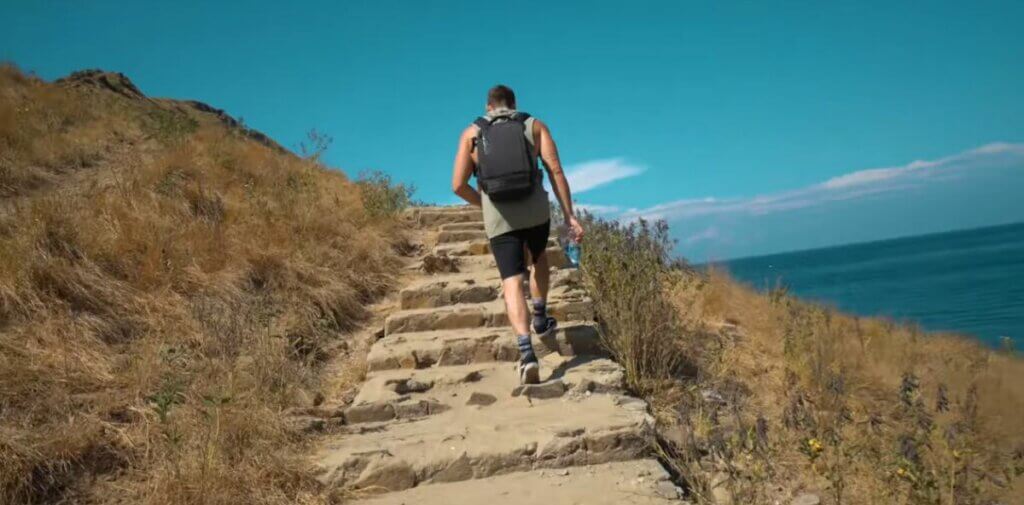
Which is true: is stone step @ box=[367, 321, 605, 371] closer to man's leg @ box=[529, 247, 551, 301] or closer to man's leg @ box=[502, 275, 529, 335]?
man's leg @ box=[529, 247, 551, 301]

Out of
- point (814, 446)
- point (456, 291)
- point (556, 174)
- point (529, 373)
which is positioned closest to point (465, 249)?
point (456, 291)

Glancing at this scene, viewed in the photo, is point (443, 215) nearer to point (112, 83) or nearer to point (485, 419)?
point (485, 419)

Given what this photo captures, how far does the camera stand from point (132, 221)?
17.3 feet

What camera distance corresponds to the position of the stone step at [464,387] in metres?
3.60

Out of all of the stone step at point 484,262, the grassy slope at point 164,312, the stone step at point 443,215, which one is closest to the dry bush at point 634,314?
the stone step at point 484,262

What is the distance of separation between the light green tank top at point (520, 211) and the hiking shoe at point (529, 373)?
2.68 feet

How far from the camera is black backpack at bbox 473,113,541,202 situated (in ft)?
12.0

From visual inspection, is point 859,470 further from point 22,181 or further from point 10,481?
point 22,181

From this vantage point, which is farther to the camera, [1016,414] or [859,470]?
[1016,414]

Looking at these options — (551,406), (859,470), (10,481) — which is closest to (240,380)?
(10,481)

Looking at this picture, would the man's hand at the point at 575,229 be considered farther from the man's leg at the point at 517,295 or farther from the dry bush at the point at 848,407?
the dry bush at the point at 848,407

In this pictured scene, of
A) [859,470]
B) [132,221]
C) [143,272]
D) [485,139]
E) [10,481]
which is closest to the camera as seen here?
[10,481]

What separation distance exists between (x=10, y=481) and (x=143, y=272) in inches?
91.4

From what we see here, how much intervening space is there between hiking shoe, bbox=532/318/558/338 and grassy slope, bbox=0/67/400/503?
4.98 feet
